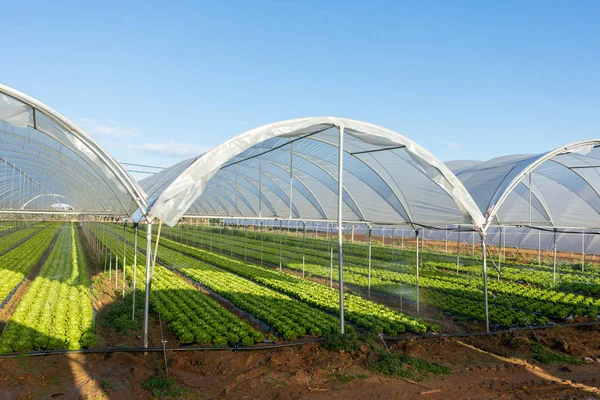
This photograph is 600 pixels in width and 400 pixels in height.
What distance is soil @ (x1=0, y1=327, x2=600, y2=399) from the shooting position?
6.96 m

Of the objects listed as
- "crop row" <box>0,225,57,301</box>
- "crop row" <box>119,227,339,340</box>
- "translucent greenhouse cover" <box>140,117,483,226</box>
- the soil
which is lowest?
the soil

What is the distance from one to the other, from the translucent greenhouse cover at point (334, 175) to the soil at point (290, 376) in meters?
2.95

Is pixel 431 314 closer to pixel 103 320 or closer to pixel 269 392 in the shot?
pixel 269 392

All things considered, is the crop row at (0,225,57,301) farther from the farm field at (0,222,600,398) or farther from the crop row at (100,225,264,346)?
the crop row at (100,225,264,346)

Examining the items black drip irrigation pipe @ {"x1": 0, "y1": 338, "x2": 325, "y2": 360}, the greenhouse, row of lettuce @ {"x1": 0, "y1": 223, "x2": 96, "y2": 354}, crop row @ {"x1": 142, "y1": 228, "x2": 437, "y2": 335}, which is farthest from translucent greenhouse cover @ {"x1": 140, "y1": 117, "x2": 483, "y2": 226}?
row of lettuce @ {"x1": 0, "y1": 223, "x2": 96, "y2": 354}

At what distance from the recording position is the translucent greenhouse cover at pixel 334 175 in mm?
8531

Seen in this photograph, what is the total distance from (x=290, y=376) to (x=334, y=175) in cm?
882

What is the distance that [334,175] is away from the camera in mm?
15312

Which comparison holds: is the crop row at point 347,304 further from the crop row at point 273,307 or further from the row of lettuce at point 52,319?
the row of lettuce at point 52,319

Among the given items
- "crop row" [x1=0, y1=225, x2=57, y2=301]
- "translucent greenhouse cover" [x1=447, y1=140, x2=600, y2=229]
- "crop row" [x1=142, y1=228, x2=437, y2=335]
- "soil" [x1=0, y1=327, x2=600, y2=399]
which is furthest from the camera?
"translucent greenhouse cover" [x1=447, y1=140, x2=600, y2=229]

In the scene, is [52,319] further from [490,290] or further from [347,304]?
[490,290]

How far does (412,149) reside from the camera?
10062 millimetres

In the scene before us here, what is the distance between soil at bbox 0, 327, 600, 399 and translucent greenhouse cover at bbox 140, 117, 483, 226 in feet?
9.68

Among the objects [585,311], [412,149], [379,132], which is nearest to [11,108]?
[379,132]
